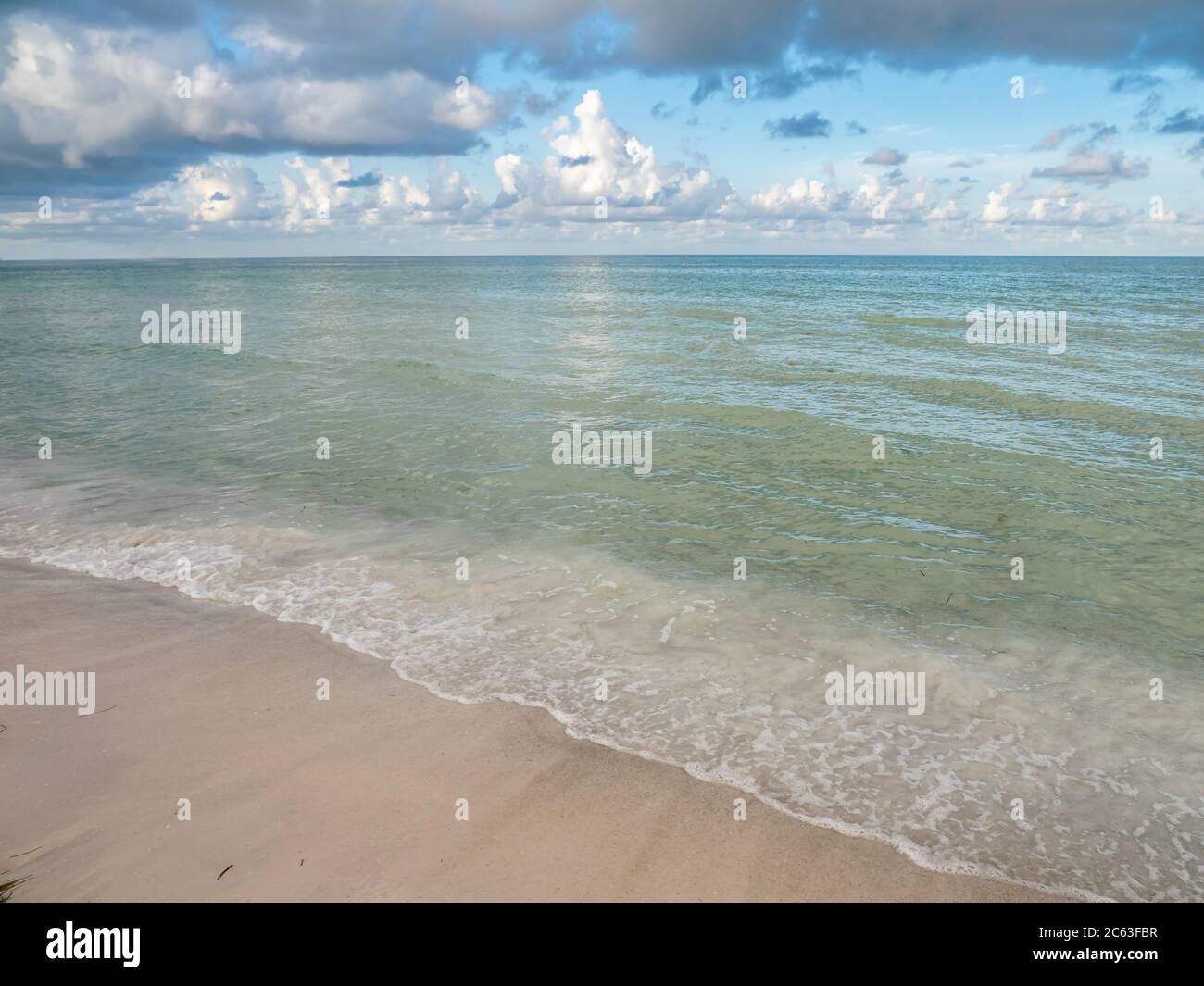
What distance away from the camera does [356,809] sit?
5.41 meters

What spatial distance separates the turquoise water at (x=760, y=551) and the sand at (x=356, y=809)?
0.41 meters

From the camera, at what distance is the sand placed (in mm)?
4805

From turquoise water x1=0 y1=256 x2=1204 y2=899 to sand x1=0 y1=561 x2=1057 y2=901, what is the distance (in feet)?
1.33

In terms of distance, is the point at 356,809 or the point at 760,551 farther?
the point at 760,551

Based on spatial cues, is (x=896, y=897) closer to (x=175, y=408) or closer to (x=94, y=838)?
(x=94, y=838)

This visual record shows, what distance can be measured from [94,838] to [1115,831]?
6.96 metres

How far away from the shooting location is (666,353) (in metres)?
28.2

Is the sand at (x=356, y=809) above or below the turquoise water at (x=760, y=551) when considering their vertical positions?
below

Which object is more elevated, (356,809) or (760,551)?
(760,551)

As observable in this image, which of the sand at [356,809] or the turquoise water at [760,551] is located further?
the turquoise water at [760,551]

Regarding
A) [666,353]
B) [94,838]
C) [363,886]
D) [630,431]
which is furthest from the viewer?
[666,353]

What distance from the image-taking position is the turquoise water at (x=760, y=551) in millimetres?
6094

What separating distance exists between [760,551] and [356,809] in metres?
6.42
